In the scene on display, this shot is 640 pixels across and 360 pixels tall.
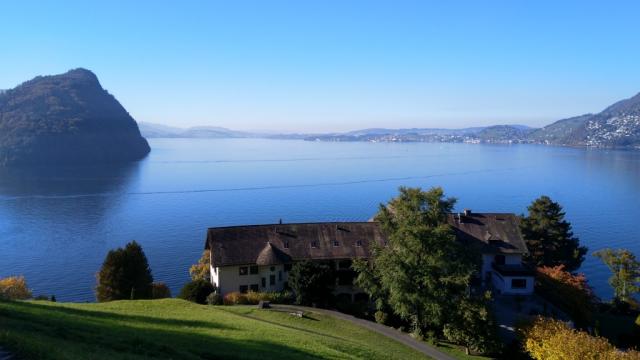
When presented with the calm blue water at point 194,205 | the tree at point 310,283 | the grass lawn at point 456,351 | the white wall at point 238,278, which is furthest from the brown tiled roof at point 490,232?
the calm blue water at point 194,205

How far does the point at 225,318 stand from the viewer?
3231 centimetres

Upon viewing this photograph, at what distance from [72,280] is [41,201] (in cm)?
6476

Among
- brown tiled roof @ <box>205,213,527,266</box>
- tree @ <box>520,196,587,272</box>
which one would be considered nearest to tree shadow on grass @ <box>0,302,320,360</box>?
brown tiled roof @ <box>205,213,527,266</box>

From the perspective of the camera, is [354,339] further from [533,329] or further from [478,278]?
[478,278]

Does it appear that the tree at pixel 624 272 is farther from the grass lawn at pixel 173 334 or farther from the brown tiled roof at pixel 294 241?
the grass lawn at pixel 173 334

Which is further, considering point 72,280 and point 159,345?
point 72,280

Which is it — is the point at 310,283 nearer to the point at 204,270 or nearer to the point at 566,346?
the point at 204,270

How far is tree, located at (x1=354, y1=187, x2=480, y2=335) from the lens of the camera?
3778 centimetres

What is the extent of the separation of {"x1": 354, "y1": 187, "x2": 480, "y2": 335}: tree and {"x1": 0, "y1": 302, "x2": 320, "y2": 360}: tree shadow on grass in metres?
15.1

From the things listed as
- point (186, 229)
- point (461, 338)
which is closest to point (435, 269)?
point (461, 338)

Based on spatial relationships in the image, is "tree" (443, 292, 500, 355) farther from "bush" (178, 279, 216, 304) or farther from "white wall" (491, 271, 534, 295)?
"bush" (178, 279, 216, 304)

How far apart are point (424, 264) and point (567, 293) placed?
819 inches

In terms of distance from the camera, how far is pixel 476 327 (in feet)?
120

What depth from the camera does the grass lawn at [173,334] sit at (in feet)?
60.6
